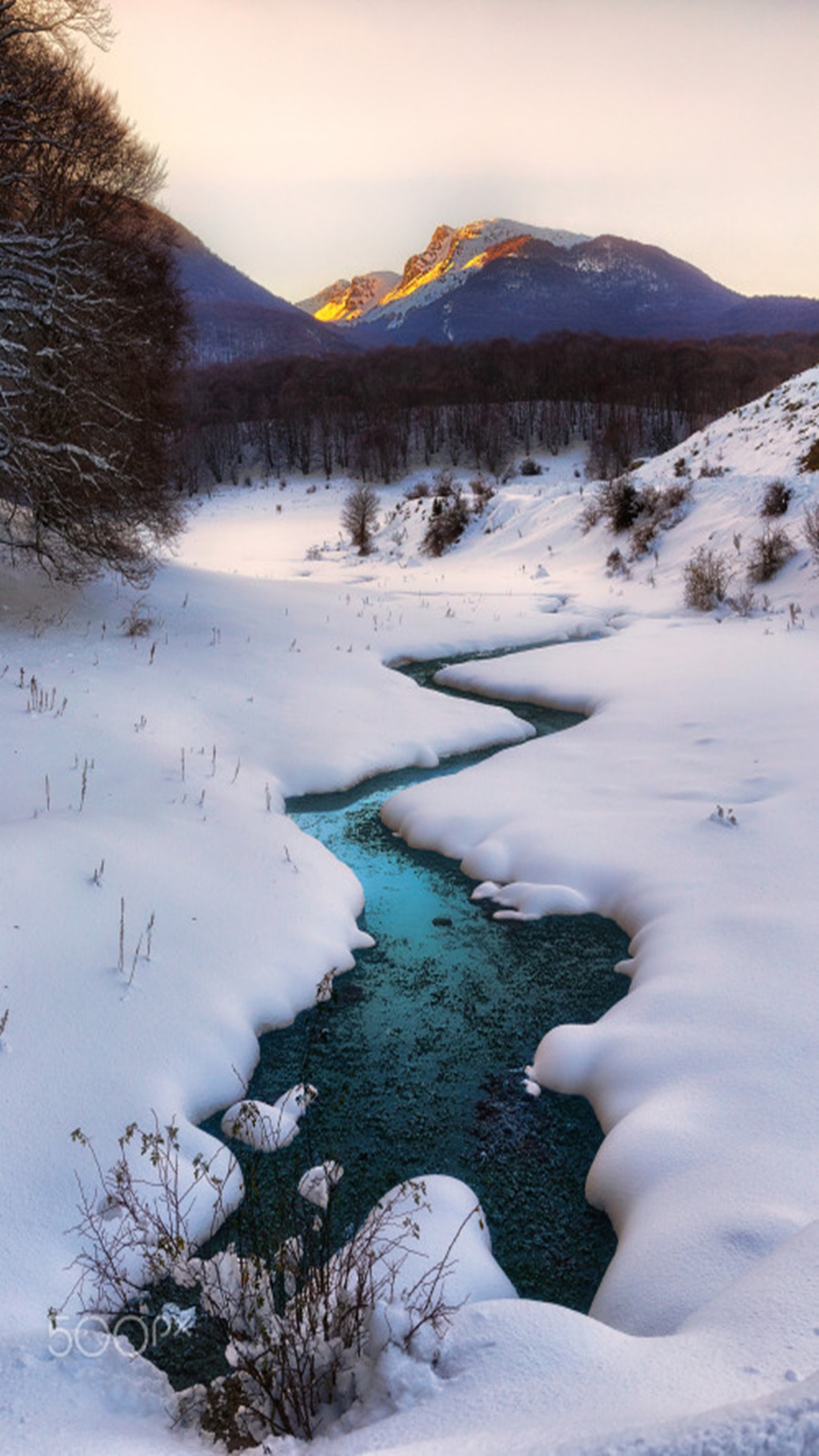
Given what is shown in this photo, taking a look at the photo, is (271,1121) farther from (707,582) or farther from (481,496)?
(481,496)

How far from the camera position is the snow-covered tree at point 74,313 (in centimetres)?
894

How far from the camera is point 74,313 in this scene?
10281mm

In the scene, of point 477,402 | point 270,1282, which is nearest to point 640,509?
point 270,1282

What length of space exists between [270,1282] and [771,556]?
15.4 m

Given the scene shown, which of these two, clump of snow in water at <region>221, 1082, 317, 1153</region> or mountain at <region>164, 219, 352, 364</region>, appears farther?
mountain at <region>164, 219, 352, 364</region>

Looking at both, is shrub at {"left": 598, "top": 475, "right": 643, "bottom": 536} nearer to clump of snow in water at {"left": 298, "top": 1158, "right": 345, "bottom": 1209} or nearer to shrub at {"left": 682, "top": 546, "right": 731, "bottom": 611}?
shrub at {"left": 682, "top": 546, "right": 731, "bottom": 611}

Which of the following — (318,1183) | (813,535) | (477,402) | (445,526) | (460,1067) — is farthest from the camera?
(477,402)

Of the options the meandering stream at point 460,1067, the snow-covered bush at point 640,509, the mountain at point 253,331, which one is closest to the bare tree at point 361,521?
the snow-covered bush at point 640,509

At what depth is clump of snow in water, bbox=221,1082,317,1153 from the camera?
3.90 metres

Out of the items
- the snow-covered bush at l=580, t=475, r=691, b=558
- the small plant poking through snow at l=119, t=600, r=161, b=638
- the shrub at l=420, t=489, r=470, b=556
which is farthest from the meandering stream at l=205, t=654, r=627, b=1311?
the shrub at l=420, t=489, r=470, b=556

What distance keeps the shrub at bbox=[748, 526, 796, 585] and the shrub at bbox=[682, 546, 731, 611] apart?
0.58 m

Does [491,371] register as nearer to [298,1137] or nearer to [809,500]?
[809,500]

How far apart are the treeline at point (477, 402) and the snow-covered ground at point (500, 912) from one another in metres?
45.4

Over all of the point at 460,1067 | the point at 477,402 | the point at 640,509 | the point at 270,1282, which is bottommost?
the point at 460,1067
